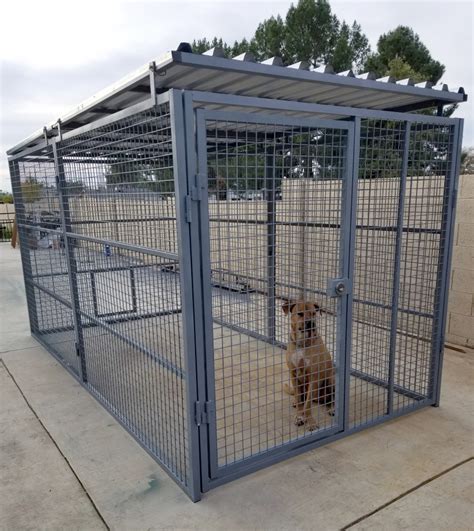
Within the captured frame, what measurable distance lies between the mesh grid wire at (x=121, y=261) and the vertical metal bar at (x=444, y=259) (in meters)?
1.89

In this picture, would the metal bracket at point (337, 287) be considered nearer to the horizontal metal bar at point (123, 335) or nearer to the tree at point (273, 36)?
the horizontal metal bar at point (123, 335)

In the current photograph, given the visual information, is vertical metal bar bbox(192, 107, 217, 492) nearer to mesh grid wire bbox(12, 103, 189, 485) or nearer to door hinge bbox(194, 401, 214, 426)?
door hinge bbox(194, 401, 214, 426)

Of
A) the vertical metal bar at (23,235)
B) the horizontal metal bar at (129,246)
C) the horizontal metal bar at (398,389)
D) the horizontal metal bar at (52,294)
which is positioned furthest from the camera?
the vertical metal bar at (23,235)

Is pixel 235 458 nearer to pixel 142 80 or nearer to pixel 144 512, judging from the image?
pixel 144 512

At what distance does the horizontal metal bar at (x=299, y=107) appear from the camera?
1.89 m

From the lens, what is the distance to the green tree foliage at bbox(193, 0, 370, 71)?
15.7m

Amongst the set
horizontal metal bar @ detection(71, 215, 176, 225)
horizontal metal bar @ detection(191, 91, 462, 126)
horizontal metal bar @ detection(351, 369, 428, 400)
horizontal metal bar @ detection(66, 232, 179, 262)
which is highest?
horizontal metal bar @ detection(191, 91, 462, 126)

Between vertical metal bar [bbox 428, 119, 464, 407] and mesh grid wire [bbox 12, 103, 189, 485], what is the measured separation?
1.89m

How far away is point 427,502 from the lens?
2.11 m

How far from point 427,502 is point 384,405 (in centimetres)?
103

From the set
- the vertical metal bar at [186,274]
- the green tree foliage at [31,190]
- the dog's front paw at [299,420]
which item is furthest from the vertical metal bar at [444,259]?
the green tree foliage at [31,190]

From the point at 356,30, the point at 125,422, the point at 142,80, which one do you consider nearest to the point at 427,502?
the point at 125,422

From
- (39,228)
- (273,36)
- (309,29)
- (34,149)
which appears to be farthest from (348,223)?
(309,29)

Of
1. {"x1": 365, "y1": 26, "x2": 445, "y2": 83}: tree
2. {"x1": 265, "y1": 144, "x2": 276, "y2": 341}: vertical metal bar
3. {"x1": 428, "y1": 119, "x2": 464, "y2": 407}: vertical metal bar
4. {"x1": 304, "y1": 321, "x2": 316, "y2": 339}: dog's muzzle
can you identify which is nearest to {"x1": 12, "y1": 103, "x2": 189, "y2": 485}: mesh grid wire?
{"x1": 265, "y1": 144, "x2": 276, "y2": 341}: vertical metal bar
